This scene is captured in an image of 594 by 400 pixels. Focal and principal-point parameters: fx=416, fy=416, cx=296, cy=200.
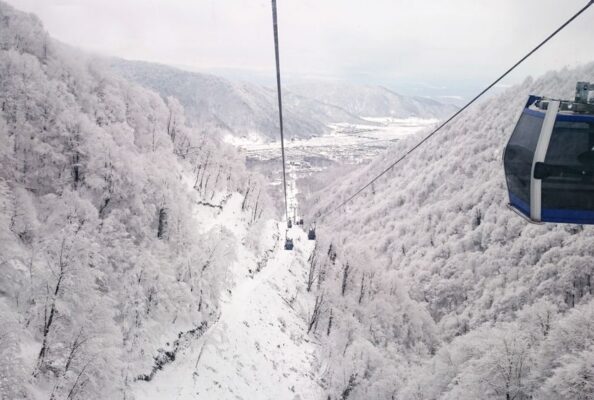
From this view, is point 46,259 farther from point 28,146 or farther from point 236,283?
point 236,283

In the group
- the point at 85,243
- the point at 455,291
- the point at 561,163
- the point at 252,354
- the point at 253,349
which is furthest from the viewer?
the point at 455,291

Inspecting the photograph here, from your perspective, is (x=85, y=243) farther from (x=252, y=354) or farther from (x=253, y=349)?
(x=253, y=349)

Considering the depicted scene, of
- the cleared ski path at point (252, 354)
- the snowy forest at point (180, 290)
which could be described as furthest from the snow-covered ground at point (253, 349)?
the snowy forest at point (180, 290)

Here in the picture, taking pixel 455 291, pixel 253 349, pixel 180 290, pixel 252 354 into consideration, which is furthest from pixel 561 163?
pixel 455 291

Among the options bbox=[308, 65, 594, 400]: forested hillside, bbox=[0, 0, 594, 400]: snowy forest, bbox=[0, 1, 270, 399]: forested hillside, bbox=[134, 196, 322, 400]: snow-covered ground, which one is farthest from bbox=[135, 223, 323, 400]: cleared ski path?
bbox=[308, 65, 594, 400]: forested hillside

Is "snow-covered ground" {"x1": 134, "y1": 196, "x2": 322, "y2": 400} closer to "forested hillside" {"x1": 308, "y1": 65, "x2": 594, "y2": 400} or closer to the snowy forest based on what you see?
the snowy forest

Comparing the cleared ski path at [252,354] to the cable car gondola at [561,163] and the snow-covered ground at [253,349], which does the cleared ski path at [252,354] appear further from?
the cable car gondola at [561,163]
